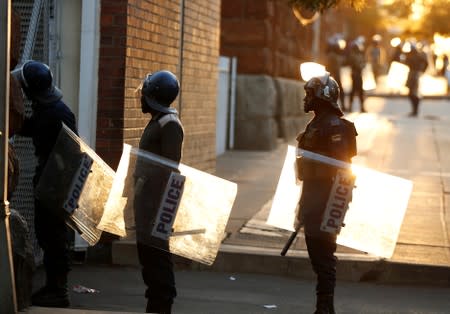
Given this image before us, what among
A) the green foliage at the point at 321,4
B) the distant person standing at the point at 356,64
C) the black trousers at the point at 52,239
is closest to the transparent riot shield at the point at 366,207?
the black trousers at the point at 52,239

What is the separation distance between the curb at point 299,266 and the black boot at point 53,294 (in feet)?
5.50

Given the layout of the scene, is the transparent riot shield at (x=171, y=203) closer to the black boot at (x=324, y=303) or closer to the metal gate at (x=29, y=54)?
the black boot at (x=324, y=303)

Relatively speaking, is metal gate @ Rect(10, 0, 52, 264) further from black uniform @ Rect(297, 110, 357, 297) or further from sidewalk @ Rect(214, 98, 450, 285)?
black uniform @ Rect(297, 110, 357, 297)

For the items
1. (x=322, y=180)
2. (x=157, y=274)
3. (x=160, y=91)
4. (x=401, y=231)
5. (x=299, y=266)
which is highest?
(x=160, y=91)

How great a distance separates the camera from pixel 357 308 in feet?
25.7

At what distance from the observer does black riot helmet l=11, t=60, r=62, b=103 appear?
284 inches

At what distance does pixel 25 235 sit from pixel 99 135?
8.33 feet

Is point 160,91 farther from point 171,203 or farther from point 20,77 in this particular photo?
point 20,77

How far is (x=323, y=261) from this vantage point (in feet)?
23.2

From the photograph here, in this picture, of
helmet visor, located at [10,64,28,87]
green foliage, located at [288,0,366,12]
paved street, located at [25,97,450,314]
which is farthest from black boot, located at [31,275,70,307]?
green foliage, located at [288,0,366,12]

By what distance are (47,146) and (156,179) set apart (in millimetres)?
1097

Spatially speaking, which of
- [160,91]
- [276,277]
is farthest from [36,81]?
[276,277]

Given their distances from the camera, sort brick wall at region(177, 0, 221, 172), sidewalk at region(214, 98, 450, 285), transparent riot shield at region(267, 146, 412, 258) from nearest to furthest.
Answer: transparent riot shield at region(267, 146, 412, 258) < sidewalk at region(214, 98, 450, 285) < brick wall at region(177, 0, 221, 172)

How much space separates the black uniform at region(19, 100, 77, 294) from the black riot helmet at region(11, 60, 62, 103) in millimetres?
53
